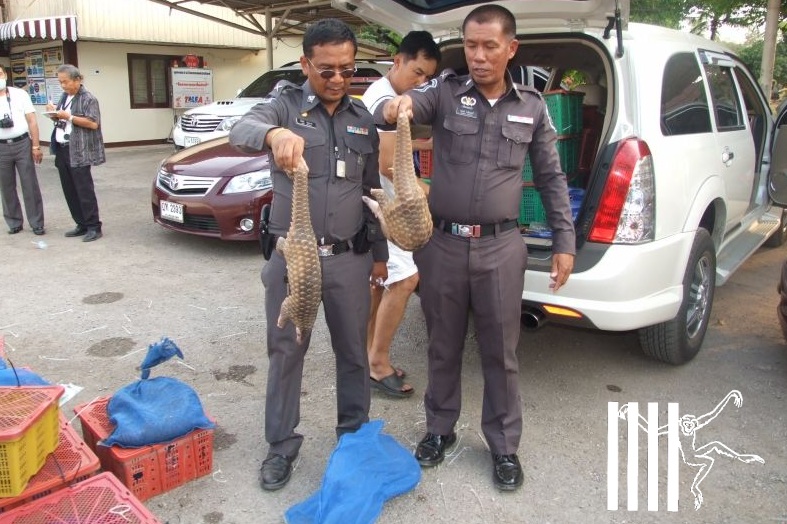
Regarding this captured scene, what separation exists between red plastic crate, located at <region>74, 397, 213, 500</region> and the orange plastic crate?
275mm

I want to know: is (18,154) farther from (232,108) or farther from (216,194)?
(232,108)

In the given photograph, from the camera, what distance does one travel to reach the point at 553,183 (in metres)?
2.75

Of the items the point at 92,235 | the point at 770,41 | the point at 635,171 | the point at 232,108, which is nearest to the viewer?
the point at 635,171

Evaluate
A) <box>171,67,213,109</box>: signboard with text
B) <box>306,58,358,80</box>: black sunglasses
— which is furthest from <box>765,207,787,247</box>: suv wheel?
<box>171,67,213,109</box>: signboard with text

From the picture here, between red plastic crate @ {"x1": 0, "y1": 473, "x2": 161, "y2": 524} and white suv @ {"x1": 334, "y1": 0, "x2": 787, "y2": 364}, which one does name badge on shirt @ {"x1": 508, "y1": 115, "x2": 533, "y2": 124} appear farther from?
red plastic crate @ {"x1": 0, "y1": 473, "x2": 161, "y2": 524}

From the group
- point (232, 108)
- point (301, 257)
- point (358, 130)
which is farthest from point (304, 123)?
point (232, 108)

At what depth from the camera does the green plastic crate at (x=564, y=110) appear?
4.02m

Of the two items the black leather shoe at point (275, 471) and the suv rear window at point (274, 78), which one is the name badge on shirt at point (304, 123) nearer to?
the black leather shoe at point (275, 471)

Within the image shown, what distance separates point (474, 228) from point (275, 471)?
53.7 inches

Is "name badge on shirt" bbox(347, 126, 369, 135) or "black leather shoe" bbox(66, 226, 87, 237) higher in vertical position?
"name badge on shirt" bbox(347, 126, 369, 135)

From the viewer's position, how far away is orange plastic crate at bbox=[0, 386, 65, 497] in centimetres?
214

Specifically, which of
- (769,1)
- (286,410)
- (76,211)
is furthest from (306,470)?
(769,1)

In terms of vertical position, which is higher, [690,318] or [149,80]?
[149,80]

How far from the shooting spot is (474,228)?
8.80 ft
